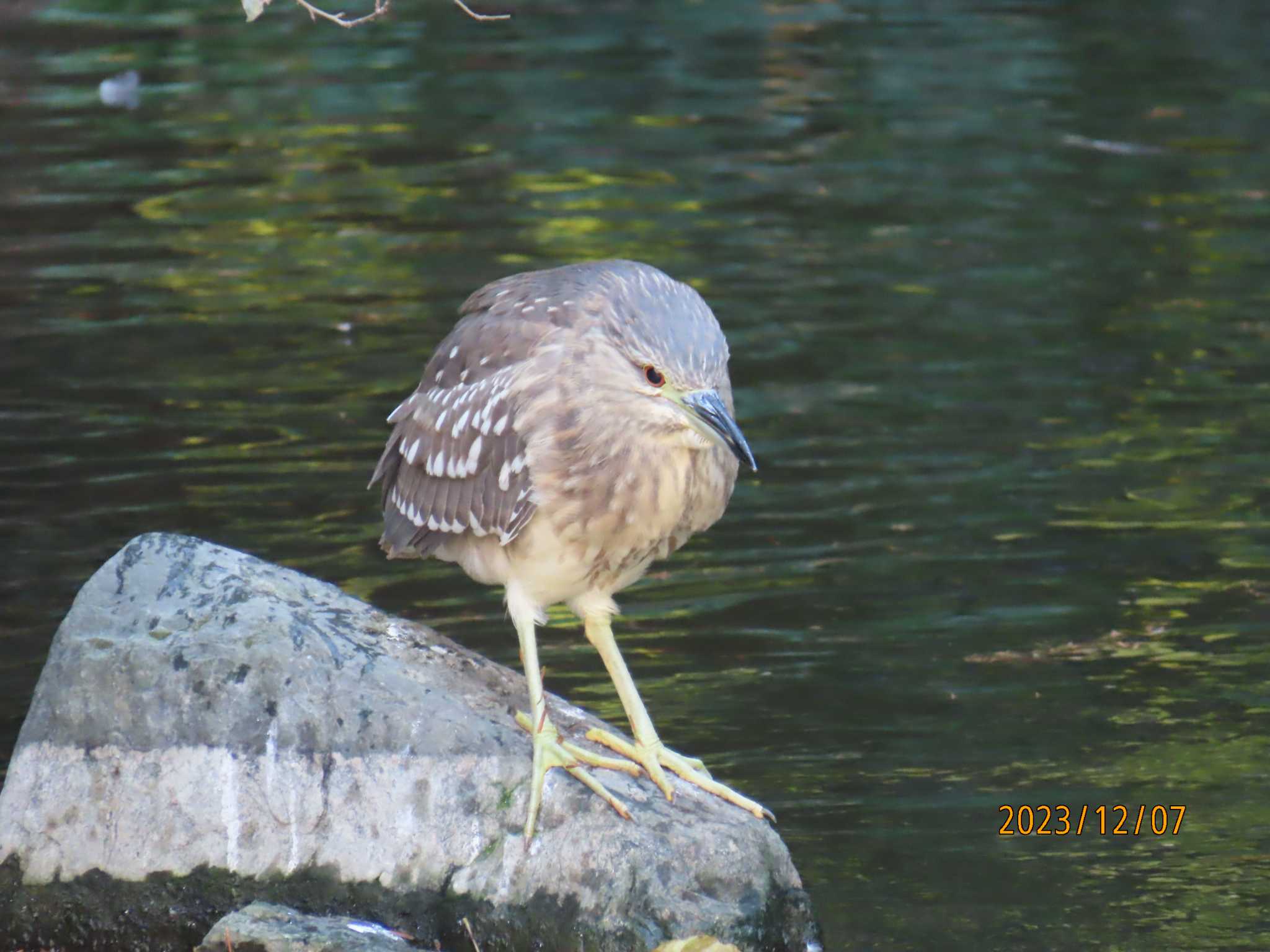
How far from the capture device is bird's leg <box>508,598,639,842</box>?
5.58 meters

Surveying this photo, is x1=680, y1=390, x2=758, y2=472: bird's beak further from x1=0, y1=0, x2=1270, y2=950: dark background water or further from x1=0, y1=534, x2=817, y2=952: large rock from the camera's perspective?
x1=0, y1=0, x2=1270, y2=950: dark background water

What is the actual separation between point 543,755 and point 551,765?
5cm

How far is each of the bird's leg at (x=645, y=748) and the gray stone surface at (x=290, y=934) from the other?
88 cm

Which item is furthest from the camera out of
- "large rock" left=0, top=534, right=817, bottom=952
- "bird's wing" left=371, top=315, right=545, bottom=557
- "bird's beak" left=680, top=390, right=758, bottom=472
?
"bird's wing" left=371, top=315, right=545, bottom=557

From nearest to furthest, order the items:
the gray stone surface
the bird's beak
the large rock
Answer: the bird's beak
the gray stone surface
the large rock

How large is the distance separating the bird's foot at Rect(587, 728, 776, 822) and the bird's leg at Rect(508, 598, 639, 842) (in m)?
0.05

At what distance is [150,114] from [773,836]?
12917 mm

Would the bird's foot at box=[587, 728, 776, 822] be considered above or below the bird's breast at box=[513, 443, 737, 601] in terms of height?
below

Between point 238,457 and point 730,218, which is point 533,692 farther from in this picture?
point 730,218

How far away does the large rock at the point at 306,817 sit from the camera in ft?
18.1

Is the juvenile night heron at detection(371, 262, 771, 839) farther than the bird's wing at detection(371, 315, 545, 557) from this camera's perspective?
No

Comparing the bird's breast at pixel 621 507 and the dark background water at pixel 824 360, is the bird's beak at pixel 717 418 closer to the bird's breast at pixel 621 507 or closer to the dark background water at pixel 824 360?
the bird's breast at pixel 621 507
